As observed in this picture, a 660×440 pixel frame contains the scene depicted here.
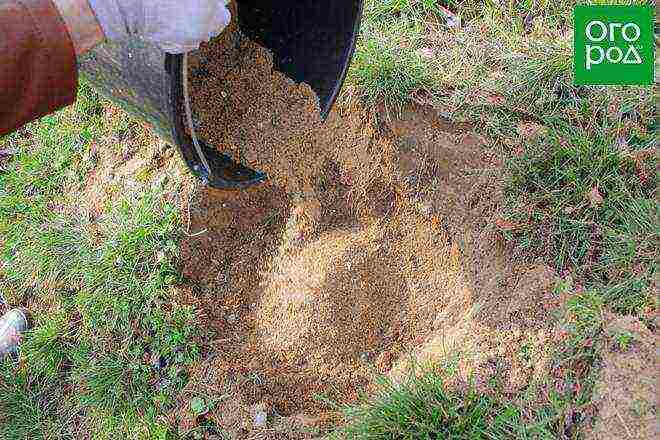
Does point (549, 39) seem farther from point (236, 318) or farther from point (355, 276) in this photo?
point (236, 318)

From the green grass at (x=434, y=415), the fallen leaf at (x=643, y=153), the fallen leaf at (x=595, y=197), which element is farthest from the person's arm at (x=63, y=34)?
the fallen leaf at (x=643, y=153)

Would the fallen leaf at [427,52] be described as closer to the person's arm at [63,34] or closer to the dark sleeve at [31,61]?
the person's arm at [63,34]

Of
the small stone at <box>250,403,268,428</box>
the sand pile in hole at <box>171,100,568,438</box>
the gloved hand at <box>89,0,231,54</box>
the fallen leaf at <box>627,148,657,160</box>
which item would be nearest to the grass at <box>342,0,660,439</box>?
the fallen leaf at <box>627,148,657,160</box>

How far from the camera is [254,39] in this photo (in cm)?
256

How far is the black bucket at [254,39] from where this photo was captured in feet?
6.04

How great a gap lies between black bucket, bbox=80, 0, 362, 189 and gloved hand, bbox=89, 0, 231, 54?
0.08 metres

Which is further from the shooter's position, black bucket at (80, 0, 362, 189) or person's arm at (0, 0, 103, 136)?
black bucket at (80, 0, 362, 189)

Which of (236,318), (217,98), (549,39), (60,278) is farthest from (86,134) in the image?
(549,39)

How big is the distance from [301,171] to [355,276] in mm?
462

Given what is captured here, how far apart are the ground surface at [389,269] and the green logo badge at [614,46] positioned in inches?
2.9

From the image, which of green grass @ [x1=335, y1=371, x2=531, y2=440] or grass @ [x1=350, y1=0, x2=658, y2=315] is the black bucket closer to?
grass @ [x1=350, y1=0, x2=658, y2=315]

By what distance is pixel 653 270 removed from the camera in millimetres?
2047

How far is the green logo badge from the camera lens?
2.46 meters

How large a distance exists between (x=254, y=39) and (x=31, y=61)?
3.72 feet
